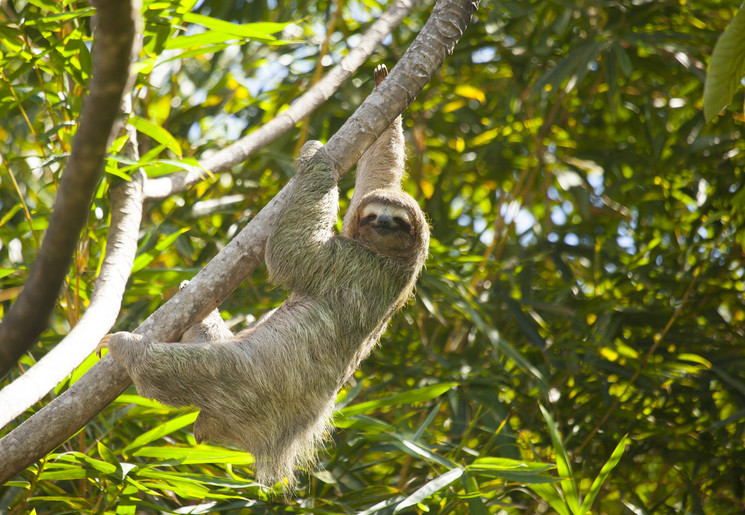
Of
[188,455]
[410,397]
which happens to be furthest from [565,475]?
[188,455]

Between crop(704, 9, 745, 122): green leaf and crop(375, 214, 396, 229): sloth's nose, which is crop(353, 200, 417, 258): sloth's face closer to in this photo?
crop(375, 214, 396, 229): sloth's nose

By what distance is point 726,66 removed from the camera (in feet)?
8.22

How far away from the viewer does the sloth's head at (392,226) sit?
13.1 ft

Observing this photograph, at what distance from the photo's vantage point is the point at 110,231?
11.5 ft

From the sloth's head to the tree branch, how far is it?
0.59 metres

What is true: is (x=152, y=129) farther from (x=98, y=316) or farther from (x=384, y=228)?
(x=384, y=228)

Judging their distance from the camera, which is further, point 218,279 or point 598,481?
point 598,481

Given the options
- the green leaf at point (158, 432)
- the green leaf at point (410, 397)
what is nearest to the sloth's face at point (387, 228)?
the green leaf at point (410, 397)

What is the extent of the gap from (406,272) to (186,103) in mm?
3510

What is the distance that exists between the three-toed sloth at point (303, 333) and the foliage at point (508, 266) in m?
0.29

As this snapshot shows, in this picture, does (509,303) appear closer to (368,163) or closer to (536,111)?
(368,163)

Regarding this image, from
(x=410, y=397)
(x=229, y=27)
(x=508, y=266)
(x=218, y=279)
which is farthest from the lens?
(x=508, y=266)

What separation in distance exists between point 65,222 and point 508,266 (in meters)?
4.68

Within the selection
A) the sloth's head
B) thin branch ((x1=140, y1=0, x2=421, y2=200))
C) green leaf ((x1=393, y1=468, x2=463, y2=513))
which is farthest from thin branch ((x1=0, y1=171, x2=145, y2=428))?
green leaf ((x1=393, y1=468, x2=463, y2=513))
